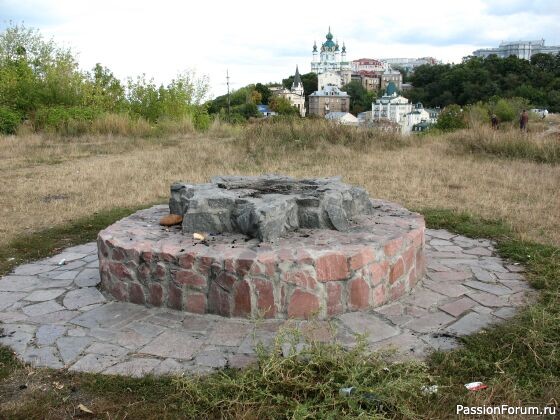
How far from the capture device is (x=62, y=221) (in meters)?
5.66

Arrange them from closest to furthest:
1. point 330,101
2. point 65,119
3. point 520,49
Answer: point 65,119 → point 330,101 → point 520,49

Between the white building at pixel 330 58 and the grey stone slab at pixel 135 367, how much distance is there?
10462 centimetres

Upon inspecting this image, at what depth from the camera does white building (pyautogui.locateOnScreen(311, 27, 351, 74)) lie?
103 meters

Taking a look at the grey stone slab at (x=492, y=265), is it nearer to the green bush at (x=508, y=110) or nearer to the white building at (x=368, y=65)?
the green bush at (x=508, y=110)

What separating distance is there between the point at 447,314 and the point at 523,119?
42.9ft

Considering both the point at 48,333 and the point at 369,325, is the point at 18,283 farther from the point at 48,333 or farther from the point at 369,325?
the point at 369,325

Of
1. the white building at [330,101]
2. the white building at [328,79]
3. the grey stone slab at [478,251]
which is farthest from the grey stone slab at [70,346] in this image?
the white building at [328,79]

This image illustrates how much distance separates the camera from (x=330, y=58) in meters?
105

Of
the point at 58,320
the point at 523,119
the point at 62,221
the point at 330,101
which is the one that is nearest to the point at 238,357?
the point at 58,320

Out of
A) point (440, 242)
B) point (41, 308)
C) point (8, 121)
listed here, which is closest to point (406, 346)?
point (440, 242)

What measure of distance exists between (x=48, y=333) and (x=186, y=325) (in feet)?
2.71

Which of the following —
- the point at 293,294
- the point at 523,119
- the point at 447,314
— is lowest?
the point at 447,314

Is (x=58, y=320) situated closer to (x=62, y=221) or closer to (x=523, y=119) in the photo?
(x=62, y=221)

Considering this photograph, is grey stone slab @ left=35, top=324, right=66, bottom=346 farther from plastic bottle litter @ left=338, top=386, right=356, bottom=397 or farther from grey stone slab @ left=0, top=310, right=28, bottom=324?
plastic bottle litter @ left=338, top=386, right=356, bottom=397
